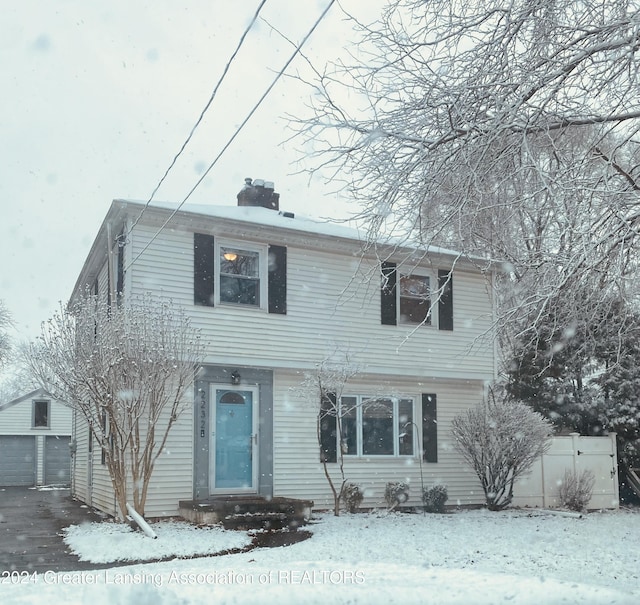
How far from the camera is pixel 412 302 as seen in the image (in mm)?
16031

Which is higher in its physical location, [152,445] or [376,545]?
[152,445]

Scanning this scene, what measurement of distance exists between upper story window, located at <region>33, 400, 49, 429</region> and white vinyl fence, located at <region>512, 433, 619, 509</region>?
2137 centimetres

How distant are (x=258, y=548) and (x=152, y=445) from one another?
9.02 feet

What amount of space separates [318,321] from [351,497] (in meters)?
3.34

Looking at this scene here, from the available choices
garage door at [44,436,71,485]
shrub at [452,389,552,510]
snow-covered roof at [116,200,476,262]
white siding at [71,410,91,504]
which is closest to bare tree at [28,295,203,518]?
snow-covered roof at [116,200,476,262]

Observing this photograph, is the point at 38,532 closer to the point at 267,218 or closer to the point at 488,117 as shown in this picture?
the point at 267,218

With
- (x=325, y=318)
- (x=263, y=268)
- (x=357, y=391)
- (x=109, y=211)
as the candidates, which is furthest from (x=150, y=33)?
(x=357, y=391)

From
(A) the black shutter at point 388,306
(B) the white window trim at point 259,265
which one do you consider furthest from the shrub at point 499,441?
(B) the white window trim at point 259,265

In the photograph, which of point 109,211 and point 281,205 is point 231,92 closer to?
point 109,211

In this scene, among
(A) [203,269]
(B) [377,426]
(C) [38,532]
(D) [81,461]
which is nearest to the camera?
(C) [38,532]

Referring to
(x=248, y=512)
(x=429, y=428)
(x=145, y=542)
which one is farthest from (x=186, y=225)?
(x=429, y=428)

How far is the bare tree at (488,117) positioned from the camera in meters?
7.05

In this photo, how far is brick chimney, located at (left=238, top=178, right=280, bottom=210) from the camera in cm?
1636

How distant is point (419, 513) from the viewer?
14016mm
